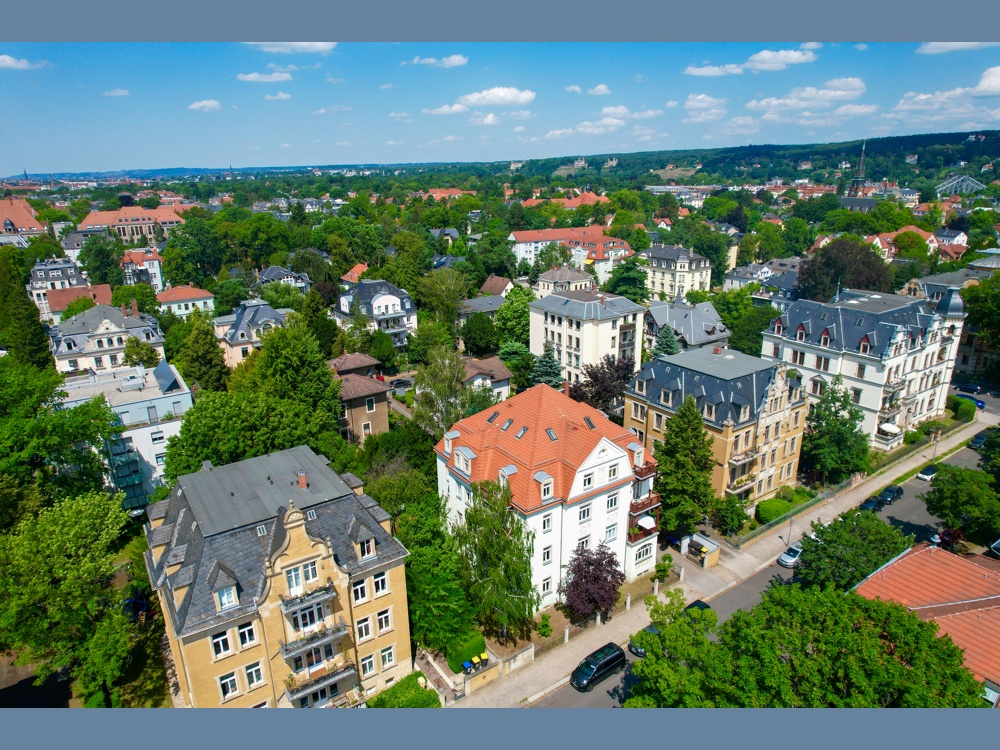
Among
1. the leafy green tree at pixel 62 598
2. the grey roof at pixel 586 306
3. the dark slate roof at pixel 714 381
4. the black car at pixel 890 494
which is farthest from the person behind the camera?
the grey roof at pixel 586 306

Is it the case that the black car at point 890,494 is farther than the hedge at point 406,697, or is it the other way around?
the black car at point 890,494

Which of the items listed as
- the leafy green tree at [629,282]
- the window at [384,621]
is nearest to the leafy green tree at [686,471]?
the window at [384,621]

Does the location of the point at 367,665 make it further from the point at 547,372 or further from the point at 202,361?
the point at 202,361

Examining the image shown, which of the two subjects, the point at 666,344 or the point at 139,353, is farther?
the point at 666,344

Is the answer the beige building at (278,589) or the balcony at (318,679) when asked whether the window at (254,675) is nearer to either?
the beige building at (278,589)

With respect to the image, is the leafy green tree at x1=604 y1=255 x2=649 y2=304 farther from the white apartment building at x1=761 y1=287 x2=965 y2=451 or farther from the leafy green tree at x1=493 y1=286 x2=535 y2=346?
the white apartment building at x1=761 y1=287 x2=965 y2=451

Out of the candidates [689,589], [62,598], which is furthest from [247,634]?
[689,589]

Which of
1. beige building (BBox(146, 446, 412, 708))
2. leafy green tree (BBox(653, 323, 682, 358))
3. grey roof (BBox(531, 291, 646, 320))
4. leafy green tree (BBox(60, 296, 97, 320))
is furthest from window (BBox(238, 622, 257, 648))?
leafy green tree (BBox(60, 296, 97, 320))

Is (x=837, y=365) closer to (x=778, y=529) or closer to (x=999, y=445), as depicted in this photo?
(x=999, y=445)
